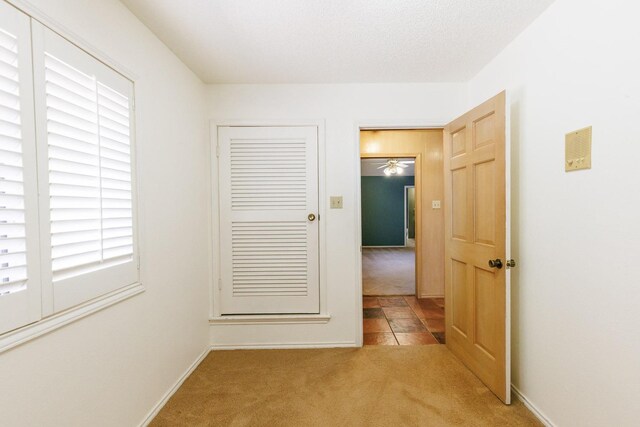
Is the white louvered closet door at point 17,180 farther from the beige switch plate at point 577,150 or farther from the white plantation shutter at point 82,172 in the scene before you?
the beige switch plate at point 577,150

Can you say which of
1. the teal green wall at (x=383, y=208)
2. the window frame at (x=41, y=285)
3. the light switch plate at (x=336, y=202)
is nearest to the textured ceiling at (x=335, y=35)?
the window frame at (x=41, y=285)

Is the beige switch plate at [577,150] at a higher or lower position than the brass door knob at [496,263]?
higher

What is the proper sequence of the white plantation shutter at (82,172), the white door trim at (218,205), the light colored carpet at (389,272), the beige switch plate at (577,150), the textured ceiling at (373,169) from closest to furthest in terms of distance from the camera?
1. the white plantation shutter at (82,172)
2. the beige switch plate at (577,150)
3. the white door trim at (218,205)
4. the light colored carpet at (389,272)
5. the textured ceiling at (373,169)

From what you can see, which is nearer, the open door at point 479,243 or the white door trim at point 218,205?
the open door at point 479,243

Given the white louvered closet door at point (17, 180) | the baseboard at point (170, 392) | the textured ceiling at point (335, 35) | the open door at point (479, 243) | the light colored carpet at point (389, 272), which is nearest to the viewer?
the white louvered closet door at point (17, 180)

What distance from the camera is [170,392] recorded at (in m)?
1.94

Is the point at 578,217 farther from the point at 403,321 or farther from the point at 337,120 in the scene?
the point at 403,321

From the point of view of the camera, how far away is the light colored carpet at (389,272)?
443 centimetres

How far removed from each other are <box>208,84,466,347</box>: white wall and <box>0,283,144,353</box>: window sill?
4.18 ft

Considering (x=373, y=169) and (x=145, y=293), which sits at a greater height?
(x=373, y=169)

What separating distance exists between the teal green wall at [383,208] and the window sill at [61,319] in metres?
7.97

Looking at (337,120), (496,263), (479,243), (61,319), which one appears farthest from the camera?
(337,120)

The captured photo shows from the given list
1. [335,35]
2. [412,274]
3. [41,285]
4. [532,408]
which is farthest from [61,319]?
[412,274]

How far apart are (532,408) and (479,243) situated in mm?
1025
